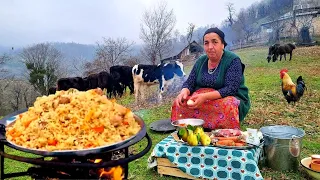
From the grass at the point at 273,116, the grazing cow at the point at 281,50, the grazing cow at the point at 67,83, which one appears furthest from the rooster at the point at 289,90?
the grazing cow at the point at 281,50

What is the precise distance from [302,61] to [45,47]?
1690 inches

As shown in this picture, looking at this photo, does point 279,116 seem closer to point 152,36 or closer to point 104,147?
point 104,147

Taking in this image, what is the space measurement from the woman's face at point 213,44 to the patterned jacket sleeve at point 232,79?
313 mm

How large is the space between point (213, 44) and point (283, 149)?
1.91 metres

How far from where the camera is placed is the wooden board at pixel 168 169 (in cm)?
392

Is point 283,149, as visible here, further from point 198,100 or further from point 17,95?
point 17,95

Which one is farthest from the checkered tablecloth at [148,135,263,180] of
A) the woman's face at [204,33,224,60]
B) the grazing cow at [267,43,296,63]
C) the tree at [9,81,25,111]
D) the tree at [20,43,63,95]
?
the tree at [9,81,25,111]

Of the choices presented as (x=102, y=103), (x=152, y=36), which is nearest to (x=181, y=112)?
(x=102, y=103)

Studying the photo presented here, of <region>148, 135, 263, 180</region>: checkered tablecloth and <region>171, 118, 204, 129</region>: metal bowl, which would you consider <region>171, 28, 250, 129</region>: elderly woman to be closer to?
<region>171, 118, 204, 129</region>: metal bowl

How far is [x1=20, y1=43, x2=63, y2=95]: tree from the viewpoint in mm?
36125

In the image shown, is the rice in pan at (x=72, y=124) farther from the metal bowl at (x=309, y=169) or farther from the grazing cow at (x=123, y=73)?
the grazing cow at (x=123, y=73)

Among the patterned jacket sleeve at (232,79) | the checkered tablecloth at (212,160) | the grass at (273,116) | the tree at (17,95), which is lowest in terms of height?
the tree at (17,95)

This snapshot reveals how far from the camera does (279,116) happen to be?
727 centimetres

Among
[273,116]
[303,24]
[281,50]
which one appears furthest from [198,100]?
[303,24]
